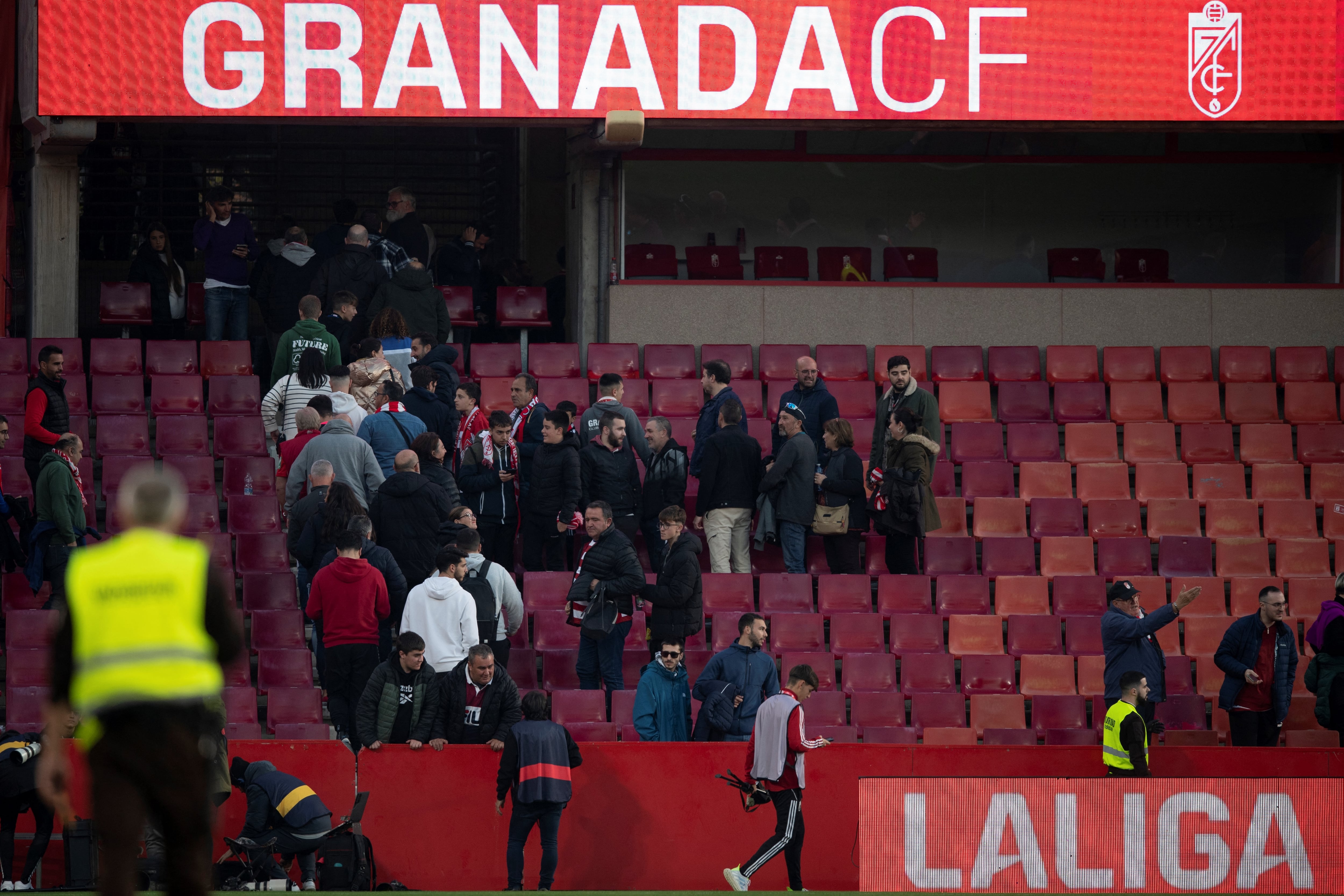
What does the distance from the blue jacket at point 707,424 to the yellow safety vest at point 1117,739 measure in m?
3.65

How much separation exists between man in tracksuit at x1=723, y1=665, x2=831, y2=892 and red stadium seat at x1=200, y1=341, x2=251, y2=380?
6.54 m

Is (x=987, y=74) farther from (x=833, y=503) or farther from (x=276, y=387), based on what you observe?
(x=276, y=387)

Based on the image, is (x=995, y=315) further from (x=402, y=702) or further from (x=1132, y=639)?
(x=402, y=702)

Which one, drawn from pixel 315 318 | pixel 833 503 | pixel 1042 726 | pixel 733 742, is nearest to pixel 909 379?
pixel 833 503

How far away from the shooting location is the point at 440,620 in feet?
33.5

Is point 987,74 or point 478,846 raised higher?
point 987,74

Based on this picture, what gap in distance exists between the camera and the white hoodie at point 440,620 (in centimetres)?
1017

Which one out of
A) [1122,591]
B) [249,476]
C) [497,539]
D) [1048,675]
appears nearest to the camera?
[1122,591]

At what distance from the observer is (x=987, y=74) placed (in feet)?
46.5

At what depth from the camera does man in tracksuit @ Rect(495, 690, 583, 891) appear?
30.2 ft

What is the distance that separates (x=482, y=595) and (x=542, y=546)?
134 cm

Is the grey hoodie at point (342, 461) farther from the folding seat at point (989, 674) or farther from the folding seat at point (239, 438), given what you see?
the folding seat at point (989, 674)

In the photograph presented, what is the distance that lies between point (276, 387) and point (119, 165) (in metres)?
6.73

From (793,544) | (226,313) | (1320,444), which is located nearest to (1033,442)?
(1320,444)
